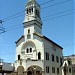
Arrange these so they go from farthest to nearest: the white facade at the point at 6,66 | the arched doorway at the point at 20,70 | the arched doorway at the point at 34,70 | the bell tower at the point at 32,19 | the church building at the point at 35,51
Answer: the white facade at the point at 6,66
the bell tower at the point at 32,19
the arched doorway at the point at 20,70
the church building at the point at 35,51
the arched doorway at the point at 34,70

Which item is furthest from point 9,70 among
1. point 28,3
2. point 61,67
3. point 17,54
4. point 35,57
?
point 28,3

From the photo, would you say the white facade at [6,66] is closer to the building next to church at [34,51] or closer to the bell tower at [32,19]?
the building next to church at [34,51]

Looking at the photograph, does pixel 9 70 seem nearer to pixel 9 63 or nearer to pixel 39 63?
pixel 9 63

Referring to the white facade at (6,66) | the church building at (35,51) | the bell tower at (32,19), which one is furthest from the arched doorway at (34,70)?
the bell tower at (32,19)

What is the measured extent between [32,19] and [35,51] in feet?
29.1

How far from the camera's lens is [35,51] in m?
46.7

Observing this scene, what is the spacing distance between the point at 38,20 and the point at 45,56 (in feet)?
35.8

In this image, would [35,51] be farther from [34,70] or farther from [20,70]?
[20,70]

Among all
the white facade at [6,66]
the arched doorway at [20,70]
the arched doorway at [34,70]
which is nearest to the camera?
the arched doorway at [34,70]

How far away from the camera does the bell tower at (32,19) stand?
160ft

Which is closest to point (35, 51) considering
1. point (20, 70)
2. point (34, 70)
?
point (34, 70)

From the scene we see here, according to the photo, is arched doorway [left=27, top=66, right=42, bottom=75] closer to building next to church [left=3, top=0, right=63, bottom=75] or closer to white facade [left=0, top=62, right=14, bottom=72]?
building next to church [left=3, top=0, right=63, bottom=75]

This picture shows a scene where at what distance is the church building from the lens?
147 feet

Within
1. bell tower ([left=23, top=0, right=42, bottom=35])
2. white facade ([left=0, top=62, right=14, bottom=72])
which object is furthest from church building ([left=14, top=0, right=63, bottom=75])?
white facade ([left=0, top=62, right=14, bottom=72])
